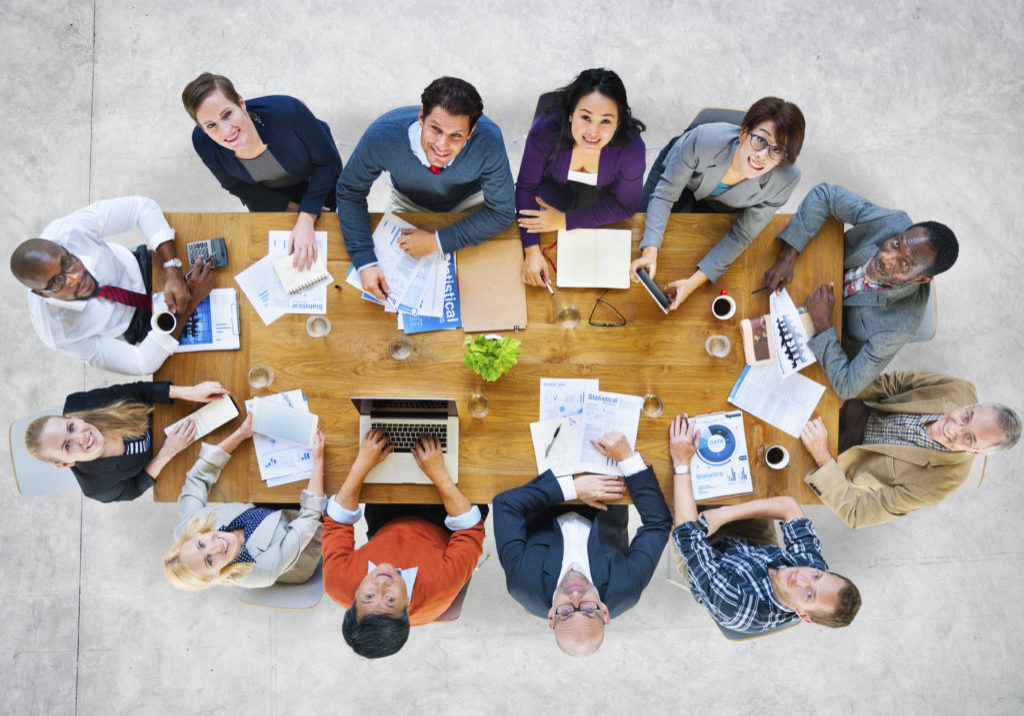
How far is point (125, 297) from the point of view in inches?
84.4

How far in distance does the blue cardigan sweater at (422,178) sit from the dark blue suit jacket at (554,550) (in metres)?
0.87

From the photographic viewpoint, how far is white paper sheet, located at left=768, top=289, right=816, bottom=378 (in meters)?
2.11

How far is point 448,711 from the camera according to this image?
2.85 meters

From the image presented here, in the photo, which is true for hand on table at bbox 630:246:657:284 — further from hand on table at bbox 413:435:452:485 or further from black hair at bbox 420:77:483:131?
hand on table at bbox 413:435:452:485

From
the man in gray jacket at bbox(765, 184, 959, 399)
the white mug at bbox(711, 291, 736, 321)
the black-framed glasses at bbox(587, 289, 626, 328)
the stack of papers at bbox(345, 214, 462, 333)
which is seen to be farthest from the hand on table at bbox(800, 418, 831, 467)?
the stack of papers at bbox(345, 214, 462, 333)

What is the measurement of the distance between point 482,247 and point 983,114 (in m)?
2.73

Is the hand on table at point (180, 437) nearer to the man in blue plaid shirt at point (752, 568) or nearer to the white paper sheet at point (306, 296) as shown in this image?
the white paper sheet at point (306, 296)

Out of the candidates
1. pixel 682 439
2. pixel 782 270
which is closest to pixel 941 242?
pixel 782 270

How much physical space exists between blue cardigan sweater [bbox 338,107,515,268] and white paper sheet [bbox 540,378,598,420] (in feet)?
1.81

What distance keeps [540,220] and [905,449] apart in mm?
1506

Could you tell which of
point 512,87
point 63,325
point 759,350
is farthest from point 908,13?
point 63,325

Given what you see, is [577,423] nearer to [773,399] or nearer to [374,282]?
[773,399]

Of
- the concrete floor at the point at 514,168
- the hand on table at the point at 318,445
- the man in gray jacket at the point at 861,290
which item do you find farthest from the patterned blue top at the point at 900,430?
the hand on table at the point at 318,445

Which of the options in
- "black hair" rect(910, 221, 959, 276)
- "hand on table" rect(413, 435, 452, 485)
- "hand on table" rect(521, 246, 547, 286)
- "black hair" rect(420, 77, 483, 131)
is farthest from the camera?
"hand on table" rect(521, 246, 547, 286)
